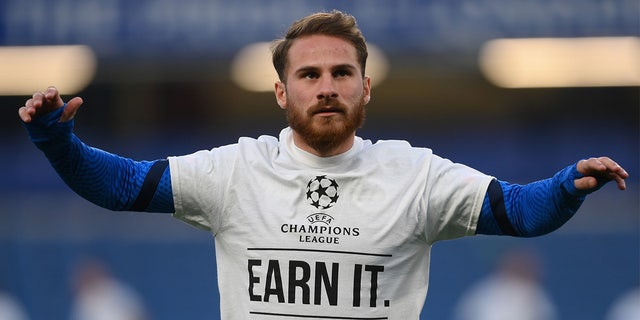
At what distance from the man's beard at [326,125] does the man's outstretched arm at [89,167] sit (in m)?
0.50

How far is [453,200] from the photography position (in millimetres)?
3840

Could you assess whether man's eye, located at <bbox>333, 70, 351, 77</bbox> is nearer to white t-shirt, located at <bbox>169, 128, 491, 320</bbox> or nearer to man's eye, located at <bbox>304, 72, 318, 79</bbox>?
man's eye, located at <bbox>304, 72, 318, 79</bbox>

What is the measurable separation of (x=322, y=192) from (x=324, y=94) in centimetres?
34

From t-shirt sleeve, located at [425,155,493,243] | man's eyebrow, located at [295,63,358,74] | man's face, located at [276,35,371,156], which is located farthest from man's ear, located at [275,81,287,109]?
t-shirt sleeve, located at [425,155,493,243]

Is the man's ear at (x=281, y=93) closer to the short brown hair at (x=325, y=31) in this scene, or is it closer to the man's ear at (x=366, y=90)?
the short brown hair at (x=325, y=31)

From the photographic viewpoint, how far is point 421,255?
12.8 feet

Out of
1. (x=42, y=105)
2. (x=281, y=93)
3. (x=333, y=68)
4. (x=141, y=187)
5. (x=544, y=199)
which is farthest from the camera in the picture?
(x=281, y=93)

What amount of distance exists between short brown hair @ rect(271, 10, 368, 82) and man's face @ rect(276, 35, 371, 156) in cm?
2

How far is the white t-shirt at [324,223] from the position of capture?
12.4ft

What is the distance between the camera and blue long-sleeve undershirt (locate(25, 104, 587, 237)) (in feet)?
11.9

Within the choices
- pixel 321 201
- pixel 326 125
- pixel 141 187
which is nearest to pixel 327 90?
pixel 326 125

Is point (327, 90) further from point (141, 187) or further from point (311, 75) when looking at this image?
point (141, 187)

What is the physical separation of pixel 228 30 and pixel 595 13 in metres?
4.79

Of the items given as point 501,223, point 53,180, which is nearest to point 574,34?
point 53,180
